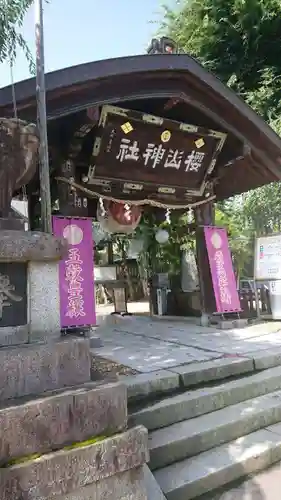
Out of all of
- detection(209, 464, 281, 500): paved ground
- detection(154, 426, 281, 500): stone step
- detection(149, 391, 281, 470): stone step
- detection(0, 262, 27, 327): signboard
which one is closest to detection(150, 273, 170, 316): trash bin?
detection(149, 391, 281, 470): stone step

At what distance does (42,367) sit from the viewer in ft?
9.10

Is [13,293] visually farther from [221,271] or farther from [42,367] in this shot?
[221,271]

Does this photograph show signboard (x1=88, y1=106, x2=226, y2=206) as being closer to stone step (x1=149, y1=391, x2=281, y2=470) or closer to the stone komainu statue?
the stone komainu statue

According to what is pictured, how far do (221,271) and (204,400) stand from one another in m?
4.41

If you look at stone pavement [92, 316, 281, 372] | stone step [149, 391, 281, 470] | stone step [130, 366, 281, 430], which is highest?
stone pavement [92, 316, 281, 372]

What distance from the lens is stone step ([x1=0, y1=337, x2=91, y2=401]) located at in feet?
8.65

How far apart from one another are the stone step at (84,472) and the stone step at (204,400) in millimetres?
480

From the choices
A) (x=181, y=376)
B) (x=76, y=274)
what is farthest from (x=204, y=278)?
(x=181, y=376)

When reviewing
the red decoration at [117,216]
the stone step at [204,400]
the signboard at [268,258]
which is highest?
the red decoration at [117,216]

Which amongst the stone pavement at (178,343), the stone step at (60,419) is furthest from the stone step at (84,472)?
the stone pavement at (178,343)

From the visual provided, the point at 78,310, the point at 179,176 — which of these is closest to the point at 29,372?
the point at 78,310

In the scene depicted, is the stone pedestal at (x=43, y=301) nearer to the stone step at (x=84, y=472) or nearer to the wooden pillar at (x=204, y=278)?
the stone step at (x=84, y=472)

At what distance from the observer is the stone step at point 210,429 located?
329 centimetres

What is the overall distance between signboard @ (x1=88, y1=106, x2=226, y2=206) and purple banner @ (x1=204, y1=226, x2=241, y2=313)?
3.56 feet
